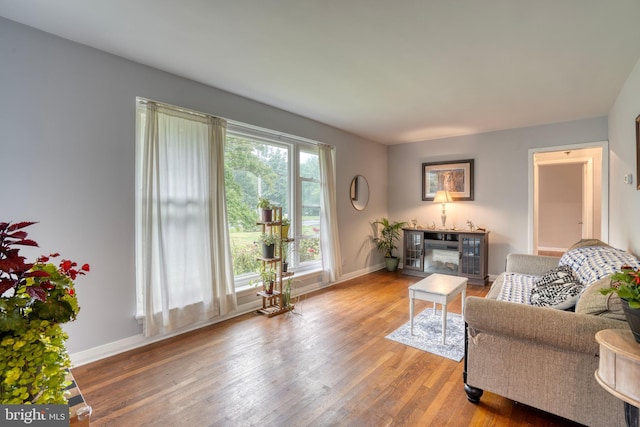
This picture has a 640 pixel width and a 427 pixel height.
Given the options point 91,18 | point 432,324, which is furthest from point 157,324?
point 432,324

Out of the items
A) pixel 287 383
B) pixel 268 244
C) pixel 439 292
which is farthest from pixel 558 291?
pixel 268 244

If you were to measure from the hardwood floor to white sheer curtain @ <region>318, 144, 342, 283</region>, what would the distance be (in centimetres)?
152

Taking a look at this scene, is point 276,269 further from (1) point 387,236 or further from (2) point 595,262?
(2) point 595,262

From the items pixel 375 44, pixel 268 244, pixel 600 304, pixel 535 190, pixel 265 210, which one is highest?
pixel 375 44

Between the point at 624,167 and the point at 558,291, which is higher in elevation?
the point at 624,167

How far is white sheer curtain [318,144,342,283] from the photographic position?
15.3 ft

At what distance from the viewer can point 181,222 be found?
117 inches

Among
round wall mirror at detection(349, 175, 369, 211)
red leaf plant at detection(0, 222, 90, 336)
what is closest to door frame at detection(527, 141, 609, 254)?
round wall mirror at detection(349, 175, 369, 211)

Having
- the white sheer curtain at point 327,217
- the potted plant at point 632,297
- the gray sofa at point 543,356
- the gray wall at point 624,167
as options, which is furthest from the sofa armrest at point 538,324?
the white sheer curtain at point 327,217

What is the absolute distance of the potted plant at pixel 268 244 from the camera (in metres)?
3.52

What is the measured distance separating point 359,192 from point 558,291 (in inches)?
144

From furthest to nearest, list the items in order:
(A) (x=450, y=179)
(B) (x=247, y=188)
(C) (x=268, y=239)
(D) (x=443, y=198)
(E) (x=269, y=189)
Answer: (A) (x=450, y=179) < (D) (x=443, y=198) < (E) (x=269, y=189) < (B) (x=247, y=188) < (C) (x=268, y=239)

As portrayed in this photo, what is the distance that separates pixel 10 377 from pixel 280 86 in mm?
3046

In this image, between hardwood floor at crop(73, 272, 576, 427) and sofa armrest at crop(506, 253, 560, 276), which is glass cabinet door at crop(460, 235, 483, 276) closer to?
sofa armrest at crop(506, 253, 560, 276)
